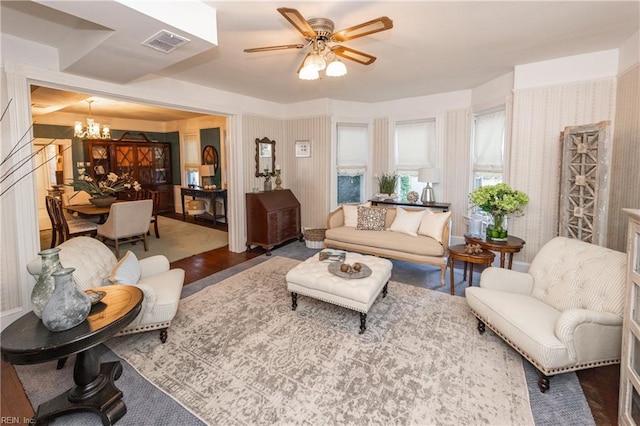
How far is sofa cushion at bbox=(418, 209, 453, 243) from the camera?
403 centimetres

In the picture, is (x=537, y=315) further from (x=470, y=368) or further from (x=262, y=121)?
(x=262, y=121)

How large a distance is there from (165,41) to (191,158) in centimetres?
640

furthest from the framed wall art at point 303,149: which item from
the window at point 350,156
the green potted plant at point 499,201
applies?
the green potted plant at point 499,201

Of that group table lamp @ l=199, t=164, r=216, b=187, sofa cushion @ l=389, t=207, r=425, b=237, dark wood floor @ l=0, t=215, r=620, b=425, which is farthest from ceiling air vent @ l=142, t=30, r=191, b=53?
table lamp @ l=199, t=164, r=216, b=187

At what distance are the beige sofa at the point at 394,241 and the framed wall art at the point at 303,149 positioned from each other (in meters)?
1.60

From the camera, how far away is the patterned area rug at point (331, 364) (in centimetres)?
186

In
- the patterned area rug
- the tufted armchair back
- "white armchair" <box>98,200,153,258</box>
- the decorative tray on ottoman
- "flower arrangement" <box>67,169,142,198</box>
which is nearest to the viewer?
the patterned area rug

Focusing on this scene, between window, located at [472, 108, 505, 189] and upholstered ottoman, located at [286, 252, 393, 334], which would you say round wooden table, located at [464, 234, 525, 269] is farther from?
window, located at [472, 108, 505, 189]

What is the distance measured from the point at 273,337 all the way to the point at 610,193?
3.76m

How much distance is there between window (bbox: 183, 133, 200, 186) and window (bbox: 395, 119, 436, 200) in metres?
5.29

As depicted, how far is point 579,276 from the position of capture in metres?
2.30

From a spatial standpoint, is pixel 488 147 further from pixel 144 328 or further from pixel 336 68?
pixel 144 328

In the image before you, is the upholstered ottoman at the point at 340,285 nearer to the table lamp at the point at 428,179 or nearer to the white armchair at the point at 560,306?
the white armchair at the point at 560,306

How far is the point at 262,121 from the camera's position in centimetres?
561
